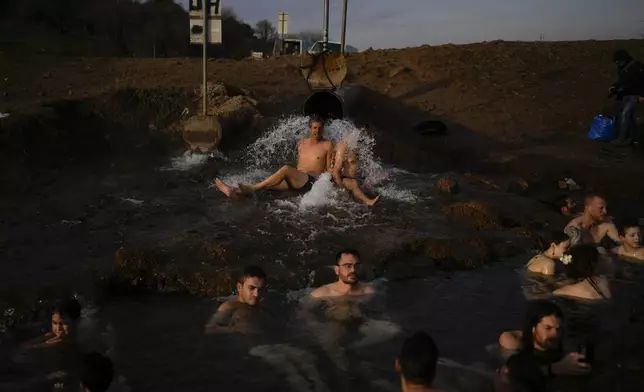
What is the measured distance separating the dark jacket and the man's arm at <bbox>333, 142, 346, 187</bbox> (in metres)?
6.11

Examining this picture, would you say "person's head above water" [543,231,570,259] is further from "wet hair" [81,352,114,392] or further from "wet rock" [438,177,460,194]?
"wet hair" [81,352,114,392]

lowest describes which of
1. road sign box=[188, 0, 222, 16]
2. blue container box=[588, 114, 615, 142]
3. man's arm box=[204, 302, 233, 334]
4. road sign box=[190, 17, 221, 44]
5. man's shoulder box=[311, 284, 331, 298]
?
man's arm box=[204, 302, 233, 334]

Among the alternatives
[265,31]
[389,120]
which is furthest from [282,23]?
[265,31]

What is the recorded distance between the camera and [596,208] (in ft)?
21.9

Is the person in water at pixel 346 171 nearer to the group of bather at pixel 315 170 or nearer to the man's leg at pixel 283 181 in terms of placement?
the group of bather at pixel 315 170

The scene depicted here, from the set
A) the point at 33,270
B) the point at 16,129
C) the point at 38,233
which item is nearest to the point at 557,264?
the point at 33,270

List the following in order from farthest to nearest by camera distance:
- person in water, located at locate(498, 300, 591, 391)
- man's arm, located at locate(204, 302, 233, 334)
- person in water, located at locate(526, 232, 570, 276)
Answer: person in water, located at locate(526, 232, 570, 276) → man's arm, located at locate(204, 302, 233, 334) → person in water, located at locate(498, 300, 591, 391)

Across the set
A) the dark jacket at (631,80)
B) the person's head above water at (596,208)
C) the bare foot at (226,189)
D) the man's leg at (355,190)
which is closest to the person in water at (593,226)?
the person's head above water at (596,208)

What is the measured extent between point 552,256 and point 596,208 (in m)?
0.84

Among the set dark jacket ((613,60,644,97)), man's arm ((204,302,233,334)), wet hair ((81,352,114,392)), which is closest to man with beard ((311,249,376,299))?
man's arm ((204,302,233,334))

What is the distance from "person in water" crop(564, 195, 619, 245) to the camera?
6.68 metres

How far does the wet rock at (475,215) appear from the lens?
7777mm

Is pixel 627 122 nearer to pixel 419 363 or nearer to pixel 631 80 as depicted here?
pixel 631 80

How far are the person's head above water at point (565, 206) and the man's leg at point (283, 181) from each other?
349 centimetres
